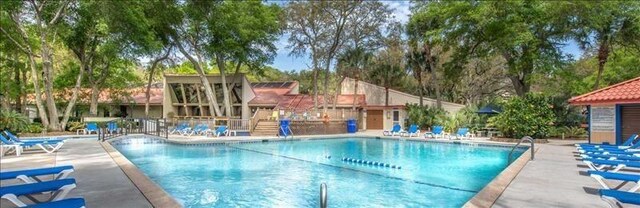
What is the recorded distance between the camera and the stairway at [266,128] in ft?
76.4

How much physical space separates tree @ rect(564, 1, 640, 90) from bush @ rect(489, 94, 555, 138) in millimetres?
6172

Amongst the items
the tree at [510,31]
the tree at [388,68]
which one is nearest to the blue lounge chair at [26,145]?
the tree at [510,31]

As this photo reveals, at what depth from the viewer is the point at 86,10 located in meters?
20.8

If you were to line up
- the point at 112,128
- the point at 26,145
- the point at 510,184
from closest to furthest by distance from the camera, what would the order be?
the point at 510,184, the point at 26,145, the point at 112,128

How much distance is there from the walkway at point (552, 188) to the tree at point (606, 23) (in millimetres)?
14992

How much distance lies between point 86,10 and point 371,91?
829 inches

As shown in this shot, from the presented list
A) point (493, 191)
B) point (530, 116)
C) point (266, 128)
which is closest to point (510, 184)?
point (493, 191)

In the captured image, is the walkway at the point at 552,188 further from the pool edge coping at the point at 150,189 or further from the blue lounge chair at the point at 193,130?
the blue lounge chair at the point at 193,130

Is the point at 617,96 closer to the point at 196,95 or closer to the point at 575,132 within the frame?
the point at 575,132

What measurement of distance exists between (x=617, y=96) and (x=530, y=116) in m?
4.42

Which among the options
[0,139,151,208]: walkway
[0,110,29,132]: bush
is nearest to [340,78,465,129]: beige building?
[0,110,29,132]: bush

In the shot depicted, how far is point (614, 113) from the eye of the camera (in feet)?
47.1

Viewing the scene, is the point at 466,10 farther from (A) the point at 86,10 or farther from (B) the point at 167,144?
(A) the point at 86,10

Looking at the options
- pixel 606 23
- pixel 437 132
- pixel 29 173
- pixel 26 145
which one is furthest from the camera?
pixel 437 132
